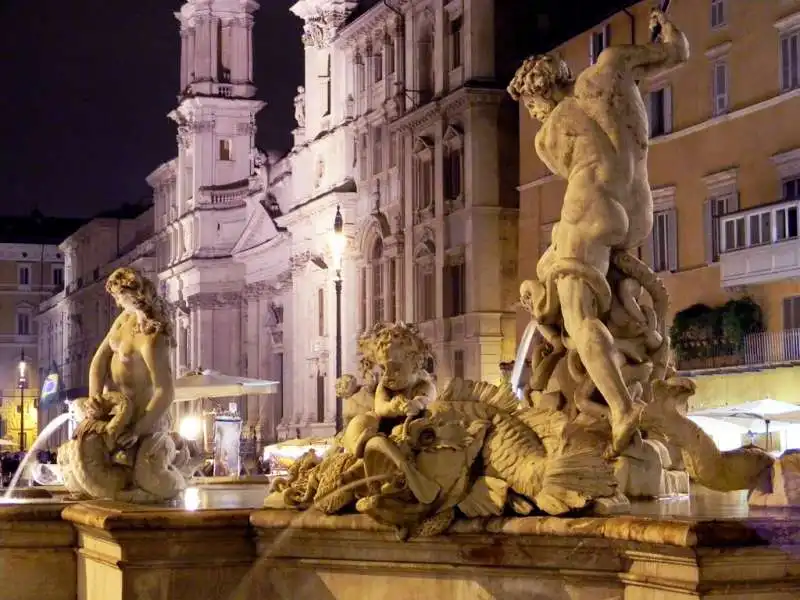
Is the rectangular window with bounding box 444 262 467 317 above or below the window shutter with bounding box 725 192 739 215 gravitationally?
below

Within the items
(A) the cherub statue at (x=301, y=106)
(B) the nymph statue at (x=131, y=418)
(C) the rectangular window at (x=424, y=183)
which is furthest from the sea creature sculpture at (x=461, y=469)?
(A) the cherub statue at (x=301, y=106)

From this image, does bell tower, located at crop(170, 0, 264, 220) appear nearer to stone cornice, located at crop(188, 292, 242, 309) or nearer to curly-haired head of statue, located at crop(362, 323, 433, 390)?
stone cornice, located at crop(188, 292, 242, 309)

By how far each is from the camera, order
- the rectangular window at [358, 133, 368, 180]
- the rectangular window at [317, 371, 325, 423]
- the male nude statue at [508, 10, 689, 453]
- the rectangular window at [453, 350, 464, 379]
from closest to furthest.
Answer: the male nude statue at [508, 10, 689, 453] → the rectangular window at [453, 350, 464, 379] → the rectangular window at [358, 133, 368, 180] → the rectangular window at [317, 371, 325, 423]

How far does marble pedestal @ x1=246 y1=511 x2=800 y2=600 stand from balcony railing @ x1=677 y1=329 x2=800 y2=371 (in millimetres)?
22119

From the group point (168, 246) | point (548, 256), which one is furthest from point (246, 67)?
Answer: point (548, 256)

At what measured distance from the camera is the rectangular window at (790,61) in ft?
93.5

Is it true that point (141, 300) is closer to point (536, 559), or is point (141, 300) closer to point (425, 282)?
point (536, 559)

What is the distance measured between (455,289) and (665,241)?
343 inches

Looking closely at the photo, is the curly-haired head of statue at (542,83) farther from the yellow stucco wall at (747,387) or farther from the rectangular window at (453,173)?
the rectangular window at (453,173)

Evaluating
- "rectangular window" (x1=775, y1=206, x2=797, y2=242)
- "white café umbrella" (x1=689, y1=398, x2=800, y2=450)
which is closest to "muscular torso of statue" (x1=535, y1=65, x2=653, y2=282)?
"white café umbrella" (x1=689, y1=398, x2=800, y2=450)

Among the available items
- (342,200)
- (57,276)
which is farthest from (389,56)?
(57,276)

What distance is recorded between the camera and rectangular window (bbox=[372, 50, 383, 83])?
45719 mm

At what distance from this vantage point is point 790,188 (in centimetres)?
2880

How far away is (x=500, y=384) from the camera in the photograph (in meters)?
6.49
